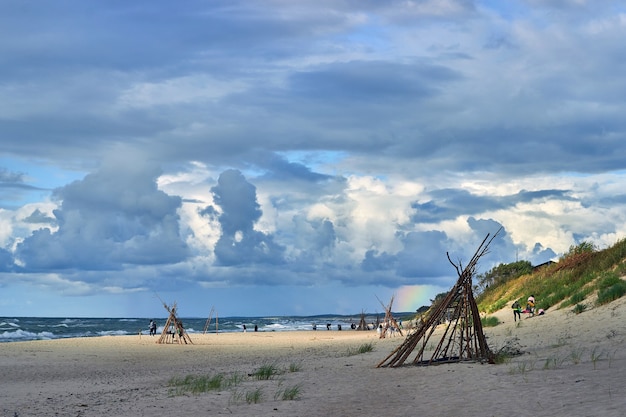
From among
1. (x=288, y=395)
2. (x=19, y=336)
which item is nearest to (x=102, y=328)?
(x=19, y=336)

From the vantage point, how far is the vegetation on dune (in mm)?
24281

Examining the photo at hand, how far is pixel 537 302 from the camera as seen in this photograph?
1180 inches

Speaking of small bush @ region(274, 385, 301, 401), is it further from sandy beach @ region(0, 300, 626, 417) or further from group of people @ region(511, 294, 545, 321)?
→ group of people @ region(511, 294, 545, 321)

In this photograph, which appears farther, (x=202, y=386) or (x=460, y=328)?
(x=460, y=328)

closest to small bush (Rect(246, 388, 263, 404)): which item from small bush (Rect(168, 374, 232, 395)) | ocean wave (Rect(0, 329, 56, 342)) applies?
small bush (Rect(168, 374, 232, 395))

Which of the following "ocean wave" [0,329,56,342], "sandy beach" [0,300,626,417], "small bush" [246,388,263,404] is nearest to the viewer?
"sandy beach" [0,300,626,417]

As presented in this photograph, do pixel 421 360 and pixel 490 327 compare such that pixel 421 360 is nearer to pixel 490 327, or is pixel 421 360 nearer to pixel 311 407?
pixel 311 407

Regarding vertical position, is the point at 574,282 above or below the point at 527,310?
above

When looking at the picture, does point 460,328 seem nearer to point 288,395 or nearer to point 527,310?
point 288,395

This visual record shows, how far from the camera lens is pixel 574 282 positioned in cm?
3020

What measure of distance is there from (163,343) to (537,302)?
22344 mm

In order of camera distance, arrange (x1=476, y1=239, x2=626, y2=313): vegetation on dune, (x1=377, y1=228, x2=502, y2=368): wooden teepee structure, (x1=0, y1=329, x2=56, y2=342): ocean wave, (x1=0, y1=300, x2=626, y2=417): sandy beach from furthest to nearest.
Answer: (x1=0, y1=329, x2=56, y2=342): ocean wave < (x1=476, y1=239, x2=626, y2=313): vegetation on dune < (x1=377, y1=228, x2=502, y2=368): wooden teepee structure < (x1=0, y1=300, x2=626, y2=417): sandy beach

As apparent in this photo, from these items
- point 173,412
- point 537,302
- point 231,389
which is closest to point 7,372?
point 231,389

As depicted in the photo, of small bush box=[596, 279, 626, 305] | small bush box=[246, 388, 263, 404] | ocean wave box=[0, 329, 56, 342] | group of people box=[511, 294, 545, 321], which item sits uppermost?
small bush box=[596, 279, 626, 305]
